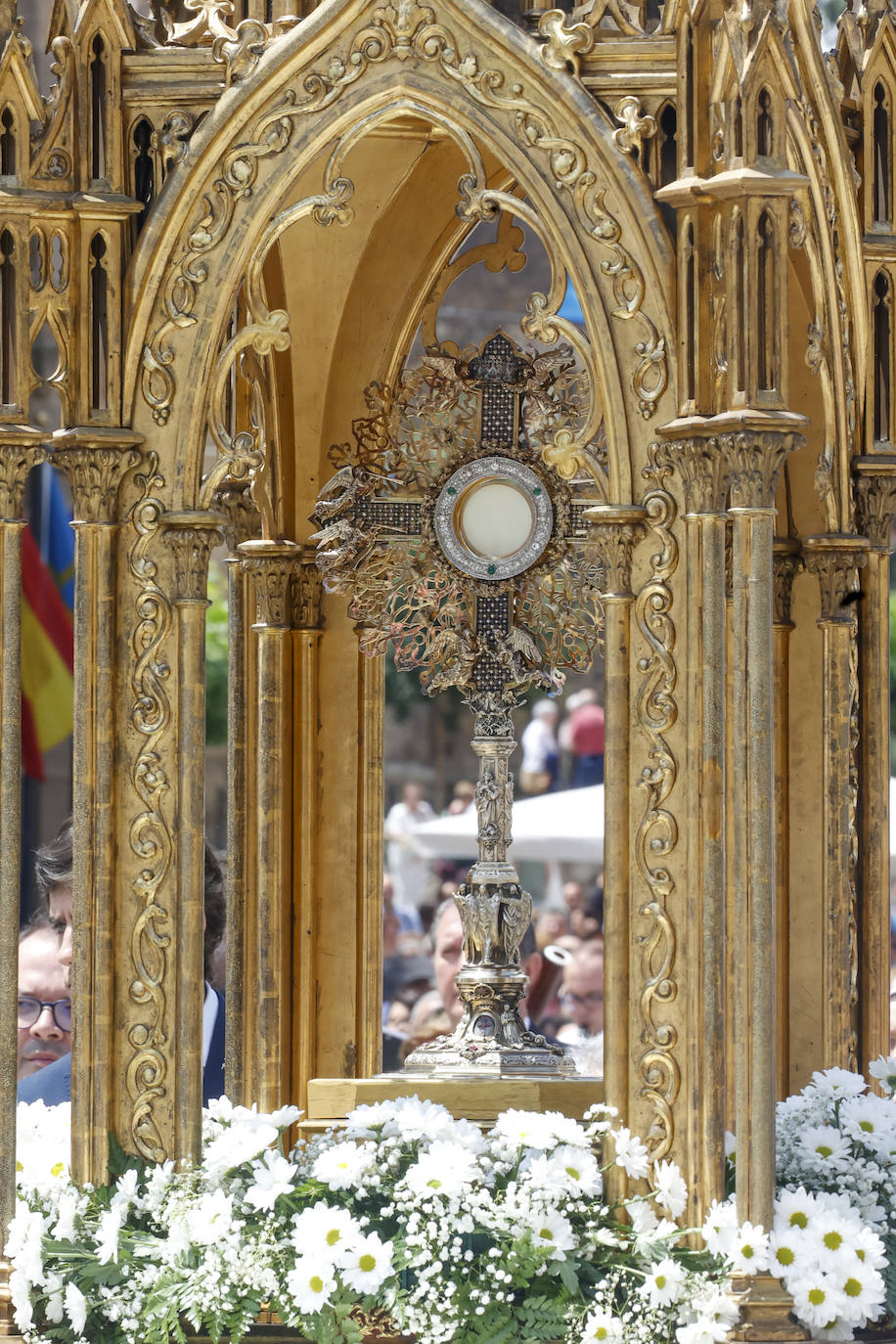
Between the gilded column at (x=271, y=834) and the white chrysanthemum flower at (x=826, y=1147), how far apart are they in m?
2.58

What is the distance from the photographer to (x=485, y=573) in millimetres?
9484

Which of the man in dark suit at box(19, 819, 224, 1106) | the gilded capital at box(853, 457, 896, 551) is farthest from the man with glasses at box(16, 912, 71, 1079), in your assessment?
the gilded capital at box(853, 457, 896, 551)

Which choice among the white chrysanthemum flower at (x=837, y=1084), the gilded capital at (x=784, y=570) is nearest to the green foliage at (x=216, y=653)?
the gilded capital at (x=784, y=570)

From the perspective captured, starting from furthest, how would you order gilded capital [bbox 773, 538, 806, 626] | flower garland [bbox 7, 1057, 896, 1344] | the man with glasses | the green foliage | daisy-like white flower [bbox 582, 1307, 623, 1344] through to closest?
the green foliage → the man with glasses → gilded capital [bbox 773, 538, 806, 626] → flower garland [bbox 7, 1057, 896, 1344] → daisy-like white flower [bbox 582, 1307, 623, 1344]

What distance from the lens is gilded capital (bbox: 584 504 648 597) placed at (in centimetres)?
807

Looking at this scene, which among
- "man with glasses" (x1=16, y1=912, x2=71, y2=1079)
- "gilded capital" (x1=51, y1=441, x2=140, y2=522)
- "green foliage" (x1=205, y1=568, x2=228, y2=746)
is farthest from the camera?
"green foliage" (x1=205, y1=568, x2=228, y2=746)

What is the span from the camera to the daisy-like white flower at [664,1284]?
754 cm

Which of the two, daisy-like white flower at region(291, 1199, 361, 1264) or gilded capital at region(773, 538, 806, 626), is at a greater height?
gilded capital at region(773, 538, 806, 626)

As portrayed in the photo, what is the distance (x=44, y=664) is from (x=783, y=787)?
15.3 meters

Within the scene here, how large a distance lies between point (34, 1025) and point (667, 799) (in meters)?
3.99

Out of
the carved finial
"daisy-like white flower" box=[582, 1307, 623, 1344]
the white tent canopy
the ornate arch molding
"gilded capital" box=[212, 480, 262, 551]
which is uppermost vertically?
the carved finial

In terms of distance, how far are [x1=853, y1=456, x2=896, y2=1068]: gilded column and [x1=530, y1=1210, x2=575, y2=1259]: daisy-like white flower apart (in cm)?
222

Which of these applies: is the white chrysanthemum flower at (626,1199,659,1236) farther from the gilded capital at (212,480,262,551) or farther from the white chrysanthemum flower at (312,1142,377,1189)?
the gilded capital at (212,480,262,551)

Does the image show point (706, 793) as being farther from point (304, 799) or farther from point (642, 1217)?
point (304, 799)
